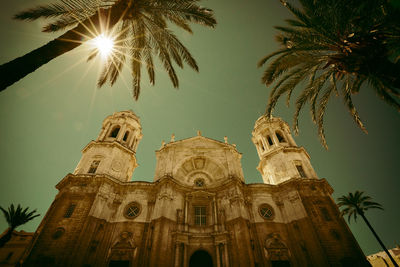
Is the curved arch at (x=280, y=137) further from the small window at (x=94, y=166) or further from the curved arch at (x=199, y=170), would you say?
the small window at (x=94, y=166)

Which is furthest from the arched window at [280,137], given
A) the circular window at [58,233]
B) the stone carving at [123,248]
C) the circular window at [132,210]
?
the circular window at [58,233]

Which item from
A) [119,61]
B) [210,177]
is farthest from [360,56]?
[210,177]

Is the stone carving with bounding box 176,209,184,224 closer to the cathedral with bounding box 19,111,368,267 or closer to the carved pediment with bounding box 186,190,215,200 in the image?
the cathedral with bounding box 19,111,368,267

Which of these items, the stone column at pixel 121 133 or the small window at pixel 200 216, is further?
the stone column at pixel 121 133

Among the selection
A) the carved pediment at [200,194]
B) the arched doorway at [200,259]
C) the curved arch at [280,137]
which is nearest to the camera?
the arched doorway at [200,259]

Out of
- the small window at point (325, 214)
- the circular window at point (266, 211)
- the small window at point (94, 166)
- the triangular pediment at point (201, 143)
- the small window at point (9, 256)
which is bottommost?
the small window at point (9, 256)

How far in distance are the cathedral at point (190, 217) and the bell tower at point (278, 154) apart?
0.16 metres

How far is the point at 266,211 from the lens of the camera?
21.3 meters

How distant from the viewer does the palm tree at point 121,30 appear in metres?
5.50

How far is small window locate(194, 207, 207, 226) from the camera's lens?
2114cm

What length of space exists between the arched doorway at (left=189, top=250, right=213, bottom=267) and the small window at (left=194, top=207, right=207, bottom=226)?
274 centimetres

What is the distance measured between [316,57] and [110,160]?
23.1 meters

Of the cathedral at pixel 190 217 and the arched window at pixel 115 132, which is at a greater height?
the arched window at pixel 115 132

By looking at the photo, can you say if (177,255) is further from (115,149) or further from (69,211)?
(115,149)
